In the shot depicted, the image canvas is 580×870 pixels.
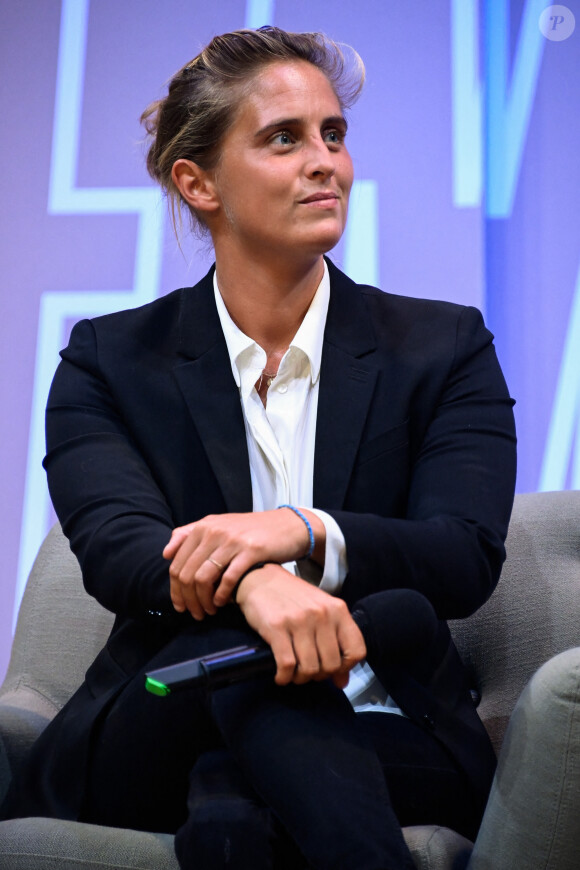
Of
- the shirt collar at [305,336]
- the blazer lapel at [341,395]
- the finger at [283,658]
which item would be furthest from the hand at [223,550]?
the shirt collar at [305,336]

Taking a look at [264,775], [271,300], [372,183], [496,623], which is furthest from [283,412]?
[372,183]

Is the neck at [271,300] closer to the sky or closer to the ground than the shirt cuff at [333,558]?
closer to the sky

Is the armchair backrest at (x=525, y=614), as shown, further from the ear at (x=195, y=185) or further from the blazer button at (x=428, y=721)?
the ear at (x=195, y=185)

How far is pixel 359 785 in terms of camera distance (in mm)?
936

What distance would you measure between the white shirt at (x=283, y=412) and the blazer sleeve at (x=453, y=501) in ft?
0.45

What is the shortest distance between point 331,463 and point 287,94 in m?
0.53

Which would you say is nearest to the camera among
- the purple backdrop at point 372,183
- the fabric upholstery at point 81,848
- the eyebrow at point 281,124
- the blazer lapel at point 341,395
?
the fabric upholstery at point 81,848

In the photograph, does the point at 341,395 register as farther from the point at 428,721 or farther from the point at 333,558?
the point at 428,721

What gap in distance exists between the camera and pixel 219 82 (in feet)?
5.06

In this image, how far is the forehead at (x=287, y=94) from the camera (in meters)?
1.48


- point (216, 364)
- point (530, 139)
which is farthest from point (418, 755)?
point (530, 139)

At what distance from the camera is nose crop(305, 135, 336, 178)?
4.73ft

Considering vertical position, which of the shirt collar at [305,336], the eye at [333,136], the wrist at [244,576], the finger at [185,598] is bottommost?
the finger at [185,598]

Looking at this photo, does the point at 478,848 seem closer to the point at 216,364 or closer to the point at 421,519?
the point at 421,519
